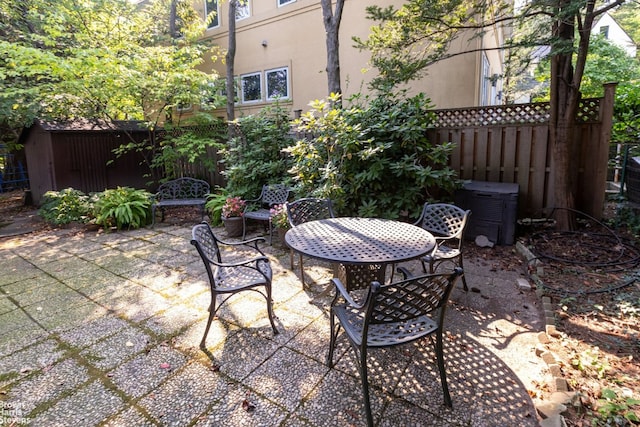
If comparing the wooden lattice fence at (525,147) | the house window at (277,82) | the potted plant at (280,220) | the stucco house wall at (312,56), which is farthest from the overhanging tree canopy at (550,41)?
the house window at (277,82)

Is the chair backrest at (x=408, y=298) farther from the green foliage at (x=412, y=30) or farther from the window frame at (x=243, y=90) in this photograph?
the window frame at (x=243, y=90)

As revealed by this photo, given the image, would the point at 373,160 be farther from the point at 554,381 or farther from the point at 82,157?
the point at 82,157

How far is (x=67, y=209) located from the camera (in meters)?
6.45

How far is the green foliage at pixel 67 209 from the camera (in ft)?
20.9

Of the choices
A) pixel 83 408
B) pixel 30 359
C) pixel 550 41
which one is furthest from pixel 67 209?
pixel 550 41

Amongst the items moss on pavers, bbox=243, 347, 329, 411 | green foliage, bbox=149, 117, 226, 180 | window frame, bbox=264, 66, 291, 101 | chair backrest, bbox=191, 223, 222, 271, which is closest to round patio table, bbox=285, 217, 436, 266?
chair backrest, bbox=191, 223, 222, 271

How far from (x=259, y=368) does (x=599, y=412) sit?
192cm

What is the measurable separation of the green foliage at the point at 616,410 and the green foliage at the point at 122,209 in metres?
6.50

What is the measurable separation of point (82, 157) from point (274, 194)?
5.06 m

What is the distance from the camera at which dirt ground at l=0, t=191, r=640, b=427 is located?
1.90 m

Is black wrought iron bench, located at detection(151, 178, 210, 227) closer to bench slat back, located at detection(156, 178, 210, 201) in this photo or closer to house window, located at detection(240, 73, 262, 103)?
bench slat back, located at detection(156, 178, 210, 201)

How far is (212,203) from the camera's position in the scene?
6.25m

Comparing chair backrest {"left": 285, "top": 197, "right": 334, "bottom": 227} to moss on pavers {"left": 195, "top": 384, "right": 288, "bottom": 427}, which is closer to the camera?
moss on pavers {"left": 195, "top": 384, "right": 288, "bottom": 427}

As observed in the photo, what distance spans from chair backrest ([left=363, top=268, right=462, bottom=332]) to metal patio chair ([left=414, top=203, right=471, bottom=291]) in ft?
4.11
